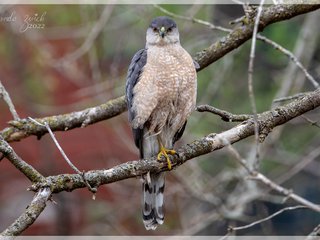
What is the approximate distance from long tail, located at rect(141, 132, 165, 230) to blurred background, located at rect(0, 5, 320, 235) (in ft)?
2.72

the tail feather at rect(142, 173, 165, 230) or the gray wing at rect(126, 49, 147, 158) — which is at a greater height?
the gray wing at rect(126, 49, 147, 158)

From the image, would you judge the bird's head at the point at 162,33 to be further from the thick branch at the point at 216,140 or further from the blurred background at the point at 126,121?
the thick branch at the point at 216,140

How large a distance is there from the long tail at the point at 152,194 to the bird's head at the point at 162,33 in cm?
66

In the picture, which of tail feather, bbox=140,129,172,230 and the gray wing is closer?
the gray wing

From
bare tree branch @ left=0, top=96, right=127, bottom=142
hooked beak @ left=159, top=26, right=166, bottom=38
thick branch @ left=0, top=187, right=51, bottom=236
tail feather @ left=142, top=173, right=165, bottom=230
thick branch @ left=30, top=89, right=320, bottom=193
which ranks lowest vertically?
tail feather @ left=142, top=173, right=165, bottom=230

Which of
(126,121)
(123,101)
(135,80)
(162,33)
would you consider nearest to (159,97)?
(135,80)

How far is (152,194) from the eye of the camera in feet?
14.1

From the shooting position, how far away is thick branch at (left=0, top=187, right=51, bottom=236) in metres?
2.55

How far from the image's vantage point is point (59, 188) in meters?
2.80

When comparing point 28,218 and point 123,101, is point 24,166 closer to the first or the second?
point 28,218

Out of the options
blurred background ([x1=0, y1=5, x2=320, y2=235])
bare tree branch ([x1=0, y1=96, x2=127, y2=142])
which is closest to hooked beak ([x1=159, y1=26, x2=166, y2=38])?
bare tree branch ([x1=0, y1=96, x2=127, y2=142])

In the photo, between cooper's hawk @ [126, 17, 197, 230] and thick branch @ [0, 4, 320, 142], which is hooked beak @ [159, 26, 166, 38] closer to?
cooper's hawk @ [126, 17, 197, 230]

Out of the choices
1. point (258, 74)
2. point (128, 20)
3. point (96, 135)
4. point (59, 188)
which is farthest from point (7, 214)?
point (59, 188)

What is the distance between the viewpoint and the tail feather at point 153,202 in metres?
4.23
